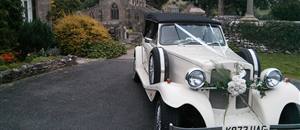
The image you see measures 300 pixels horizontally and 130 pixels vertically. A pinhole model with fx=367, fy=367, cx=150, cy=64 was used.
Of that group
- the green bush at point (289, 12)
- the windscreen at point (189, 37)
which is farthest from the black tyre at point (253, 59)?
the green bush at point (289, 12)

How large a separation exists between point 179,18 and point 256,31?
40.1 feet

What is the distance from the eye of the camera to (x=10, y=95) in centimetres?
852

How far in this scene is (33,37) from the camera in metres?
12.4

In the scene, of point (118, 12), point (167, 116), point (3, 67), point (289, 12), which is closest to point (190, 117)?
point (167, 116)

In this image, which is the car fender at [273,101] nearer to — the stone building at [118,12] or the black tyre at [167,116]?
the black tyre at [167,116]

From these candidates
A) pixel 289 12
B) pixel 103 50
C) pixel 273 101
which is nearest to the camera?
pixel 273 101

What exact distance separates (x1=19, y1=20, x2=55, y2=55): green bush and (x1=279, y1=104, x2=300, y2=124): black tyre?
30.1 feet

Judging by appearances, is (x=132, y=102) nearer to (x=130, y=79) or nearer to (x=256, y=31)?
(x=130, y=79)

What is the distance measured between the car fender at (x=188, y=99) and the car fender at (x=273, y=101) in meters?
0.79

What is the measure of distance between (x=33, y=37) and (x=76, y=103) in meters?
5.33

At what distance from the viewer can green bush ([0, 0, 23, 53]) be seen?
1089 cm

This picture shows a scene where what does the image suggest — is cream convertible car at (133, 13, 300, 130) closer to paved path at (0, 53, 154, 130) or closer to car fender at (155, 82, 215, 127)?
car fender at (155, 82, 215, 127)

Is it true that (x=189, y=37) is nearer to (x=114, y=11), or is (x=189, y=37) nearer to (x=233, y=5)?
(x=233, y=5)

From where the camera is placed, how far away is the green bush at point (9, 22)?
35.7ft
